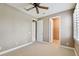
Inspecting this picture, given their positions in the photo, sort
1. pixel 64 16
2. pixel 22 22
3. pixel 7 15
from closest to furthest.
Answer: pixel 22 22
pixel 64 16
pixel 7 15

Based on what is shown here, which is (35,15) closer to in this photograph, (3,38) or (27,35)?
(27,35)

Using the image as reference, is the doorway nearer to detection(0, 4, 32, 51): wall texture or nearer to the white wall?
the white wall

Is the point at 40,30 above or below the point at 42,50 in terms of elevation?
above

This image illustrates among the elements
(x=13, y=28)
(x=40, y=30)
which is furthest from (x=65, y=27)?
(x=13, y=28)

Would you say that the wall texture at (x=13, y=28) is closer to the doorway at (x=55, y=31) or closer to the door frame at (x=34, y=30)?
the door frame at (x=34, y=30)

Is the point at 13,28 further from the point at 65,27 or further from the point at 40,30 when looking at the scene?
the point at 65,27

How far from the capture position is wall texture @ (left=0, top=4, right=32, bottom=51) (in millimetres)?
2379

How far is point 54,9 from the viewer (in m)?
2.27

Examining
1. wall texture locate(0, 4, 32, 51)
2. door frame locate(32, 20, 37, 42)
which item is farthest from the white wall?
wall texture locate(0, 4, 32, 51)

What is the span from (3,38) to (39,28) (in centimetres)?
120

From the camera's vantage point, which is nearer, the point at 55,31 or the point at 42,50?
the point at 55,31

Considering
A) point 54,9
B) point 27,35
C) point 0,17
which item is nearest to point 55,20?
point 54,9

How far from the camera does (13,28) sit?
2.80m

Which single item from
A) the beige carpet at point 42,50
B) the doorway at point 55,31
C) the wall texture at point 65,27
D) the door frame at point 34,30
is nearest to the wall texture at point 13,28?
the door frame at point 34,30
